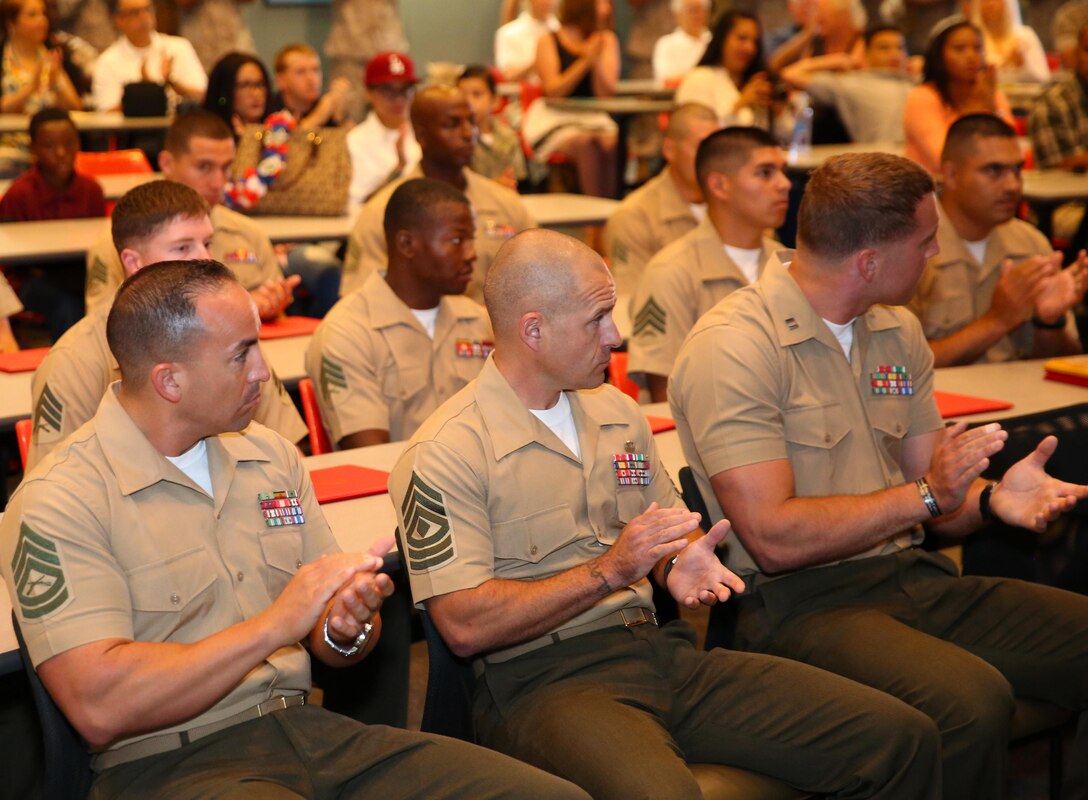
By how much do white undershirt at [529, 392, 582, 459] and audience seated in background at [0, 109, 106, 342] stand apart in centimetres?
A: 339

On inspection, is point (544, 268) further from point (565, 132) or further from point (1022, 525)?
point (565, 132)

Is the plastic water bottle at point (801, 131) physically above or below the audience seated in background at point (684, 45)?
below

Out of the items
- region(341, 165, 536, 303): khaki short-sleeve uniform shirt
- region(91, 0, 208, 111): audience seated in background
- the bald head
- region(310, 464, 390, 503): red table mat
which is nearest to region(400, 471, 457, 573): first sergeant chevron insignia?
the bald head

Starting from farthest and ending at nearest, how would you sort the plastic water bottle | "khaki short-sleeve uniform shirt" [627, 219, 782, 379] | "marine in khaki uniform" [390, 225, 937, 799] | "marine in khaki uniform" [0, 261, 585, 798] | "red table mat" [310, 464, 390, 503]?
the plastic water bottle → "khaki short-sleeve uniform shirt" [627, 219, 782, 379] → "red table mat" [310, 464, 390, 503] → "marine in khaki uniform" [390, 225, 937, 799] → "marine in khaki uniform" [0, 261, 585, 798]

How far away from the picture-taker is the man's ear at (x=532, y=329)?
2457 mm

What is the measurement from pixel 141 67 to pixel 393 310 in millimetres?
5549

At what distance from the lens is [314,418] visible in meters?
3.63

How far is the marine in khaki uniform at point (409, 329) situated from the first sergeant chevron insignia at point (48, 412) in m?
0.71

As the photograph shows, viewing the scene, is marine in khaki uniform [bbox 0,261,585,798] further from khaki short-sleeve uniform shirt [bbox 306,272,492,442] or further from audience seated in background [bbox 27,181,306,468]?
khaki short-sleeve uniform shirt [bbox 306,272,492,442]

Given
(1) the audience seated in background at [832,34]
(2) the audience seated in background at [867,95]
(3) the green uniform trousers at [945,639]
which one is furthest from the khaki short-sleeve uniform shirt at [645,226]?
(1) the audience seated in background at [832,34]

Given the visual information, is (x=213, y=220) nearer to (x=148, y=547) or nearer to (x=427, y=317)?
(x=427, y=317)

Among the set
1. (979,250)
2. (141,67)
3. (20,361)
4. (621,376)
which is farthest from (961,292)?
(141,67)

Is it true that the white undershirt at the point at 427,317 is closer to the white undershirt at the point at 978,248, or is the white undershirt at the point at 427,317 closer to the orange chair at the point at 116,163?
the white undershirt at the point at 978,248

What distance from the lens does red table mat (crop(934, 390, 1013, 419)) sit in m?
3.32
